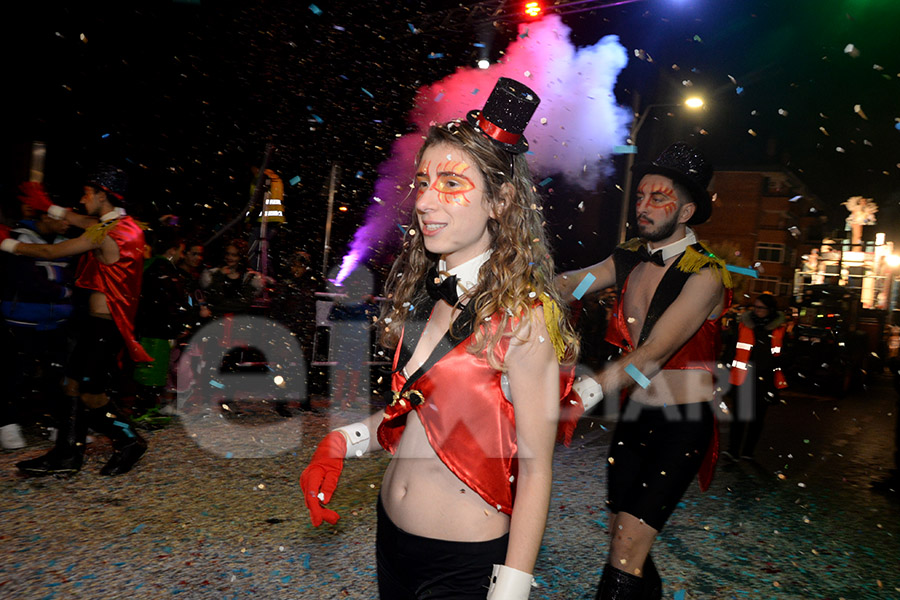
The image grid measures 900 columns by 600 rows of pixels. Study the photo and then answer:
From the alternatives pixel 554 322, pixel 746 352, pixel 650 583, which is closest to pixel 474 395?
pixel 554 322

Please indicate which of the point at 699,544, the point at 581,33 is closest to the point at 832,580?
the point at 699,544

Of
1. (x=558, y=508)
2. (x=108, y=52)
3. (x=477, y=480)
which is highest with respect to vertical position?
(x=108, y=52)

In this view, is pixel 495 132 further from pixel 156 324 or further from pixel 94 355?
pixel 156 324

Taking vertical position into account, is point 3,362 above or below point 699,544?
above

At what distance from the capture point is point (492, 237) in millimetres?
1734

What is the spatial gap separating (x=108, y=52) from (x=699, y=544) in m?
10.7

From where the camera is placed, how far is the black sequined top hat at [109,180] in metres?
4.88

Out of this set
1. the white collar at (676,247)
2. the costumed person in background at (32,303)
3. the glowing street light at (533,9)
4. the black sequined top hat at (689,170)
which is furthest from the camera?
the glowing street light at (533,9)

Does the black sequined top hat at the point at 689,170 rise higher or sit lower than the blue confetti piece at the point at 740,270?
higher

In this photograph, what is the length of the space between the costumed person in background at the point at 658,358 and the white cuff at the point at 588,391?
0.02 metres

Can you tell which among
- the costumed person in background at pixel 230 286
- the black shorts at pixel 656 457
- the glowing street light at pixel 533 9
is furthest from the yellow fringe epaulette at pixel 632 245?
the glowing street light at pixel 533 9

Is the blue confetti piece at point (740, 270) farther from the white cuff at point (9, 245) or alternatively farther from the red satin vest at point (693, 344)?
the white cuff at point (9, 245)

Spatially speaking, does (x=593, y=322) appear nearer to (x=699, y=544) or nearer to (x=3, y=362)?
(x=699, y=544)

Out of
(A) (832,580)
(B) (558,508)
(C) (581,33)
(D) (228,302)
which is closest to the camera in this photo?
(A) (832,580)
